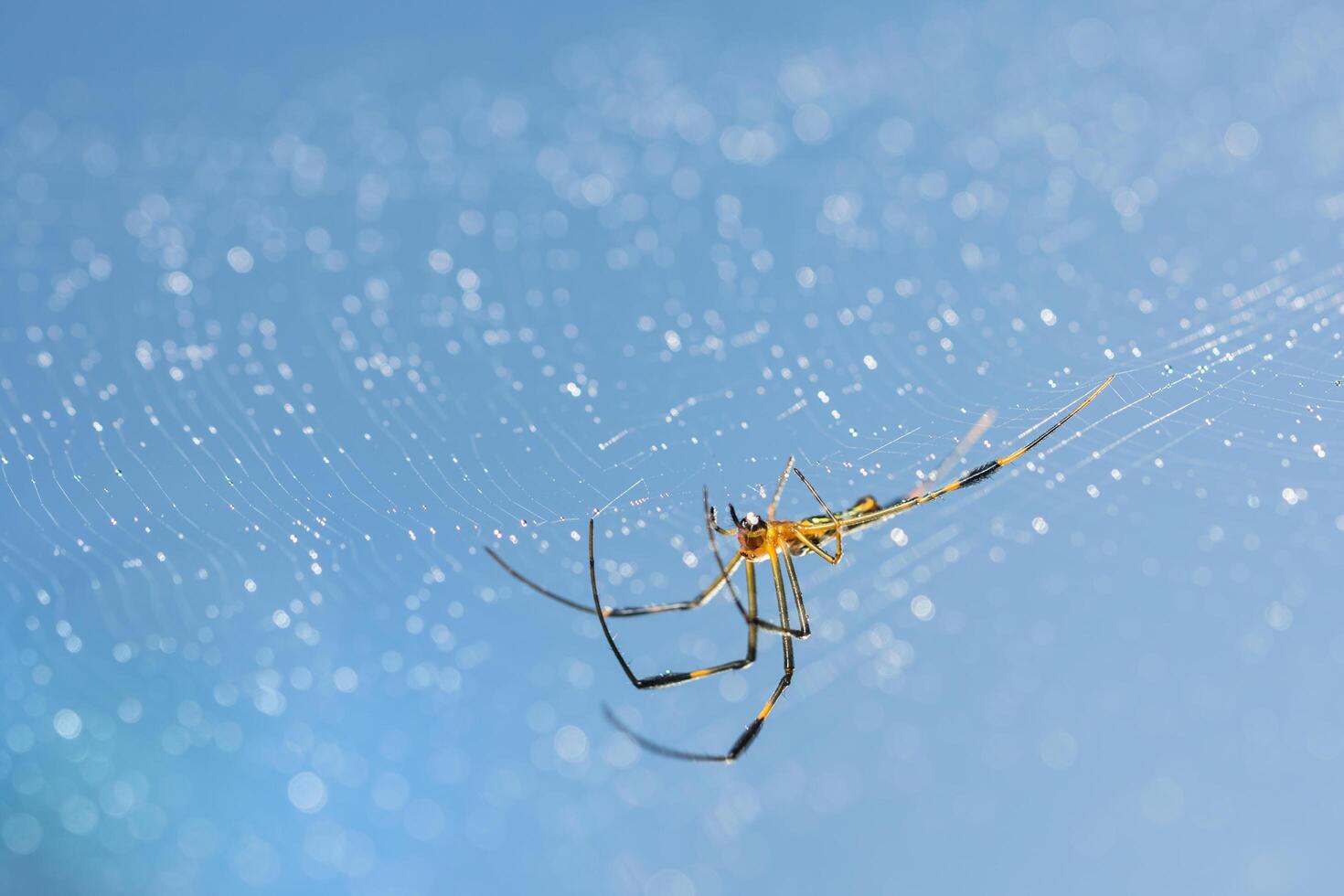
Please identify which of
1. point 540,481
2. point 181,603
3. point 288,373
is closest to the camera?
point 540,481

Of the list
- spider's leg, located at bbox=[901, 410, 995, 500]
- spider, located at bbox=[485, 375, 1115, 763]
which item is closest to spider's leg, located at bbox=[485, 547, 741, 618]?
Result: spider, located at bbox=[485, 375, 1115, 763]

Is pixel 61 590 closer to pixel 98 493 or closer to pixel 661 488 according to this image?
pixel 98 493

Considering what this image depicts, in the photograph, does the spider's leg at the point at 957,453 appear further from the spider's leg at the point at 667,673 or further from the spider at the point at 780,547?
the spider's leg at the point at 667,673

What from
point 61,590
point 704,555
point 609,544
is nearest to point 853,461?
point 704,555

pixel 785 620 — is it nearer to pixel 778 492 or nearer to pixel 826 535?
pixel 826 535

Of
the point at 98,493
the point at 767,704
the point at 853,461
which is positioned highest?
the point at 853,461

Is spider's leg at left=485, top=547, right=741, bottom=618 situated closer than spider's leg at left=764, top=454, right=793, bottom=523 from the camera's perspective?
No

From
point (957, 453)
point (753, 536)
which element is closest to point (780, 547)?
point (753, 536)

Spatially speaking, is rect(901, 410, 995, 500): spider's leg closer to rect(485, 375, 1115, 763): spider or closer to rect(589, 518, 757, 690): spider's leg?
rect(485, 375, 1115, 763): spider

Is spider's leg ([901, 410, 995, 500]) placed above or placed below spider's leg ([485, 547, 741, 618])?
above
